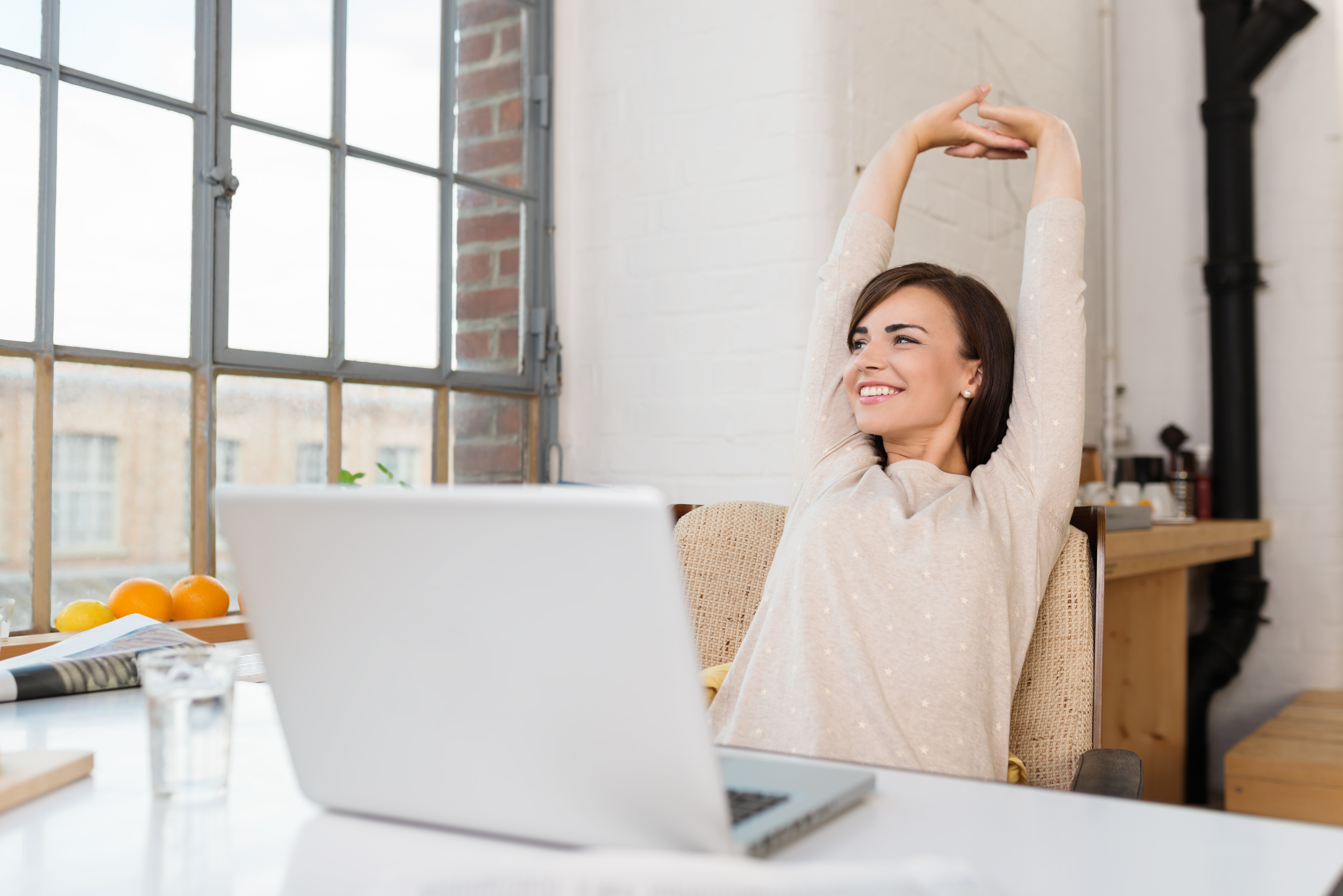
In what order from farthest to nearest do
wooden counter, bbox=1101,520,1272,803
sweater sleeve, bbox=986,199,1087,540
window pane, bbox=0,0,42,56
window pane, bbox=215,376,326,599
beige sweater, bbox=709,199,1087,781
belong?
wooden counter, bbox=1101,520,1272,803 → window pane, bbox=215,376,326,599 → window pane, bbox=0,0,42,56 → sweater sleeve, bbox=986,199,1087,540 → beige sweater, bbox=709,199,1087,781

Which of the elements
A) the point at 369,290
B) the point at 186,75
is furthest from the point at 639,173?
the point at 186,75

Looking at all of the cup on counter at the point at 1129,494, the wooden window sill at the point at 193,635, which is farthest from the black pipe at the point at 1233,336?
the wooden window sill at the point at 193,635

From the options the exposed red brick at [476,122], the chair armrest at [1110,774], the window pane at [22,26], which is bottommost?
the chair armrest at [1110,774]

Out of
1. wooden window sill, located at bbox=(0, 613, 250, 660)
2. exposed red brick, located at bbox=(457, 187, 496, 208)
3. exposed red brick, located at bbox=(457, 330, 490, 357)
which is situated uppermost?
exposed red brick, located at bbox=(457, 187, 496, 208)

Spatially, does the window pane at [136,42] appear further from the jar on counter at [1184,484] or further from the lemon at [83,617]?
the jar on counter at [1184,484]

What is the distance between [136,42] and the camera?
1802mm

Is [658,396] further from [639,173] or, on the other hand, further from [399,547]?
[399,547]

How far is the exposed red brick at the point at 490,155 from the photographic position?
2.36 metres

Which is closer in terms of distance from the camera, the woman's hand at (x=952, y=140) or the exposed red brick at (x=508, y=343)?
the woman's hand at (x=952, y=140)

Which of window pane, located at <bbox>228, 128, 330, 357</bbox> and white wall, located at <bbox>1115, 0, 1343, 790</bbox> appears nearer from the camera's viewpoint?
window pane, located at <bbox>228, 128, 330, 357</bbox>

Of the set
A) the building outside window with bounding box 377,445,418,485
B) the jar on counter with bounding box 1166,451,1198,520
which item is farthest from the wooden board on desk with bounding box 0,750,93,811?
the jar on counter with bounding box 1166,451,1198,520

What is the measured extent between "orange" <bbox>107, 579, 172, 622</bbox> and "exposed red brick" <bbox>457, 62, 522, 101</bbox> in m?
1.19

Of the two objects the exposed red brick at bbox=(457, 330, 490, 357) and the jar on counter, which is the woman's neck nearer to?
the exposed red brick at bbox=(457, 330, 490, 357)

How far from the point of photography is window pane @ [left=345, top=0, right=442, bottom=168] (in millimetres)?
2141
